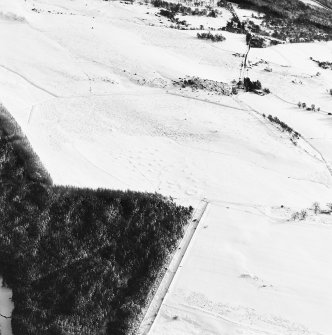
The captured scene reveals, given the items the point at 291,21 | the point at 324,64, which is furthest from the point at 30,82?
the point at 291,21

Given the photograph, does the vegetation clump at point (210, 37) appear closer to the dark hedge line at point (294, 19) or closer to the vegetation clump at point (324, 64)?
the dark hedge line at point (294, 19)

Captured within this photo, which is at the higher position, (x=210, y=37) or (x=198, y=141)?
(x=210, y=37)

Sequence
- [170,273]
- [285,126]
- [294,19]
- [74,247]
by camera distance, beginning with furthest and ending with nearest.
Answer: [294,19] → [285,126] → [74,247] → [170,273]

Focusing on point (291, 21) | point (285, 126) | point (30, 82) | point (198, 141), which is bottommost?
point (198, 141)

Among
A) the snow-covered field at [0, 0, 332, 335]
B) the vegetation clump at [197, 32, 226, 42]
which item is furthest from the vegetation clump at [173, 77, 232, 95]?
the vegetation clump at [197, 32, 226, 42]

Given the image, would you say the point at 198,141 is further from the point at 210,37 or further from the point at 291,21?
the point at 291,21

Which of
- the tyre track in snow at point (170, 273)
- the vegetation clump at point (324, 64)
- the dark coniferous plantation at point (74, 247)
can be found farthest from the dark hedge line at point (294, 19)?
the dark coniferous plantation at point (74, 247)

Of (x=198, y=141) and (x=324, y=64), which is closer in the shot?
(x=198, y=141)
